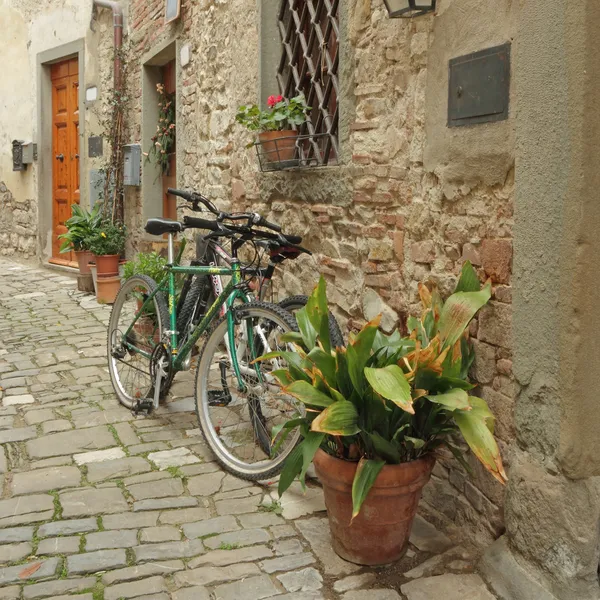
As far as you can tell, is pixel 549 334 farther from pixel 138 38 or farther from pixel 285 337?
pixel 138 38

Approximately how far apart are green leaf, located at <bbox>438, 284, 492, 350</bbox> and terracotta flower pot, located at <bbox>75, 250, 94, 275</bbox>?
5.88 meters

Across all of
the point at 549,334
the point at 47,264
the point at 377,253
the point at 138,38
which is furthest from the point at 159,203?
the point at 549,334

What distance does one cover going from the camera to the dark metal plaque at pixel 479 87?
248cm

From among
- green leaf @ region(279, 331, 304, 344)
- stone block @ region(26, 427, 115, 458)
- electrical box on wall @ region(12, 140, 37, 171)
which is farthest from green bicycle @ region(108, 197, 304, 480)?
electrical box on wall @ region(12, 140, 37, 171)

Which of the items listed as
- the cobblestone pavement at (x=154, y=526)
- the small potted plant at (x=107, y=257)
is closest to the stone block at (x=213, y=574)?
the cobblestone pavement at (x=154, y=526)

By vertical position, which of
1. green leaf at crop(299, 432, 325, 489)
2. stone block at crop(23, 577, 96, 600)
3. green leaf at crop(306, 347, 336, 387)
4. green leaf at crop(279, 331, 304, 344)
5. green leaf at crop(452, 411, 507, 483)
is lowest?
stone block at crop(23, 577, 96, 600)

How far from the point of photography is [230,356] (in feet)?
11.1

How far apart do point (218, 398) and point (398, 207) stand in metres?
1.19

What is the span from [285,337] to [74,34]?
24.3ft

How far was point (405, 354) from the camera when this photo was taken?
8.62 feet

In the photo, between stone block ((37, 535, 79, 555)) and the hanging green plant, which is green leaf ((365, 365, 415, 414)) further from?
the hanging green plant

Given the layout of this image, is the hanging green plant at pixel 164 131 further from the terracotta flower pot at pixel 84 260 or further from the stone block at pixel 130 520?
the stone block at pixel 130 520

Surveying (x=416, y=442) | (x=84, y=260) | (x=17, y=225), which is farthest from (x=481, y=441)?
(x=17, y=225)

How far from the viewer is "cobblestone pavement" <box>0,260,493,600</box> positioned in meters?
2.54
